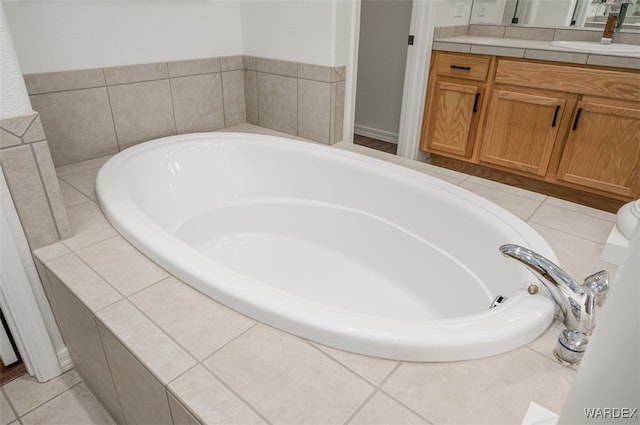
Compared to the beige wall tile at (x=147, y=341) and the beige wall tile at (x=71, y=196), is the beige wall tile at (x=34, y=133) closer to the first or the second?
the beige wall tile at (x=71, y=196)

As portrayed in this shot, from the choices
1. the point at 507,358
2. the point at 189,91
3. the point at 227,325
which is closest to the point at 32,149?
the point at 227,325

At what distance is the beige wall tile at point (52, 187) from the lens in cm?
106

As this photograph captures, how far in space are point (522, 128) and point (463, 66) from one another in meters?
0.47

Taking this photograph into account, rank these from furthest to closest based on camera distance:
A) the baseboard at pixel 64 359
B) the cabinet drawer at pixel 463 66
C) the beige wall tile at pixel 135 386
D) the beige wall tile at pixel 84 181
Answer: the cabinet drawer at pixel 463 66 < the beige wall tile at pixel 84 181 < the baseboard at pixel 64 359 < the beige wall tile at pixel 135 386

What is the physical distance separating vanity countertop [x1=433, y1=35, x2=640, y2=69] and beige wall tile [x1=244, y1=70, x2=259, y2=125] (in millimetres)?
1043

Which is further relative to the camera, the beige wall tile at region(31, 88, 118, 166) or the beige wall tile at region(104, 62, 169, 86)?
the beige wall tile at region(104, 62, 169, 86)

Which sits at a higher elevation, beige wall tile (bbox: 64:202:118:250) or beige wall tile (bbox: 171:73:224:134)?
beige wall tile (bbox: 171:73:224:134)

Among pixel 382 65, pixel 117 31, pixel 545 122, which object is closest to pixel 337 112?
pixel 117 31

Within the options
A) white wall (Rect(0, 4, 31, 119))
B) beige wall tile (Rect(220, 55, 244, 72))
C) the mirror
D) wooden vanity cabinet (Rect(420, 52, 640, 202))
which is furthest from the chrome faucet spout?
the mirror

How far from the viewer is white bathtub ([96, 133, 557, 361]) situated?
0.82 meters

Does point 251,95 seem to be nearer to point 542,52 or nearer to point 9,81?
point 9,81

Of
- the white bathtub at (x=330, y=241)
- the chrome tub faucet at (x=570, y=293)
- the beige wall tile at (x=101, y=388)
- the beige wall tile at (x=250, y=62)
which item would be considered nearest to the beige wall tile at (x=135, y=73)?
the white bathtub at (x=330, y=241)

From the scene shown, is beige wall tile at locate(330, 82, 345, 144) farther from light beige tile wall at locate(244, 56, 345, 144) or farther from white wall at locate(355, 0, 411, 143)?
white wall at locate(355, 0, 411, 143)

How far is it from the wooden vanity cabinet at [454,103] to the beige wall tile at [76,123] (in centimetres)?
175
